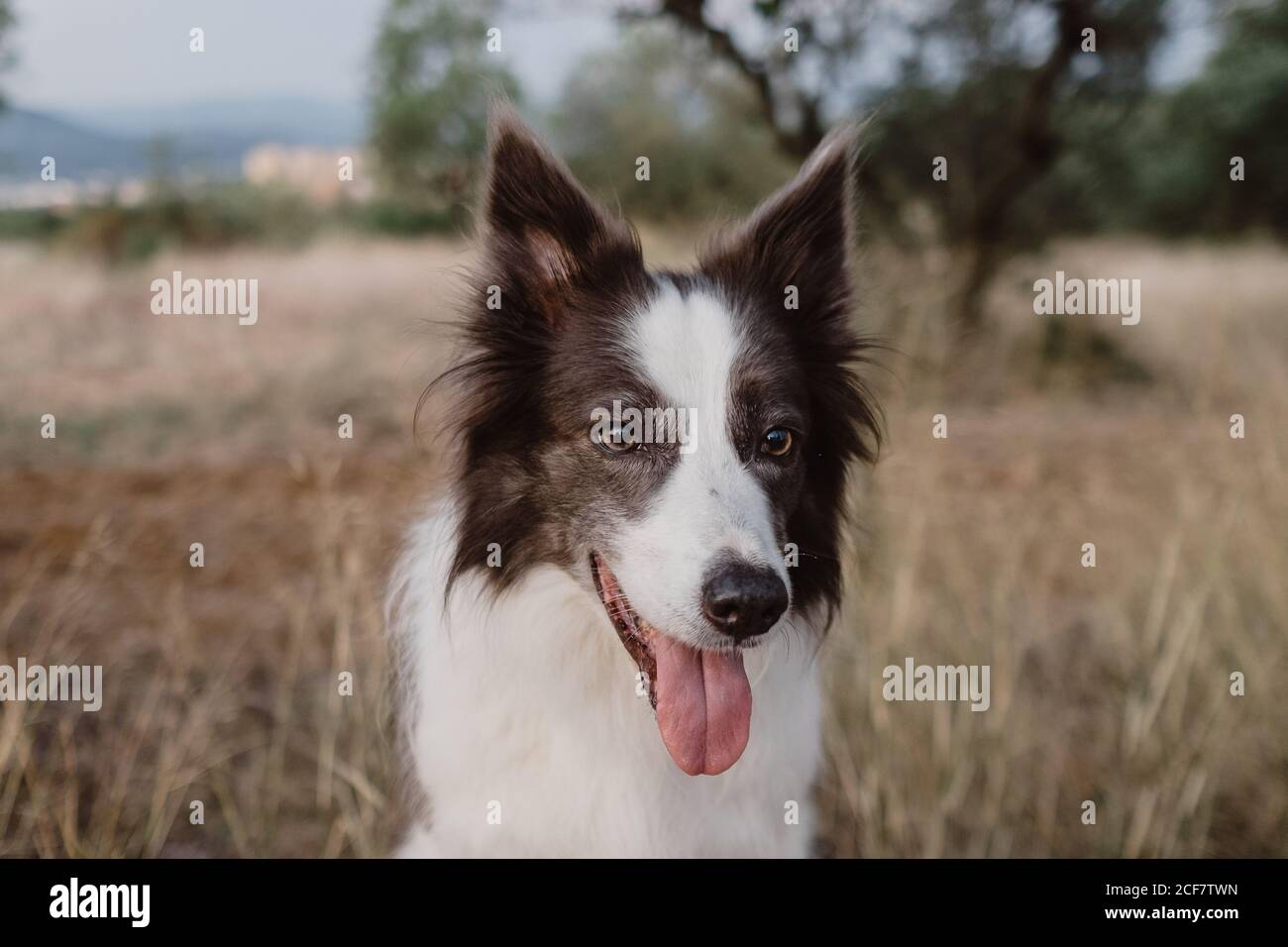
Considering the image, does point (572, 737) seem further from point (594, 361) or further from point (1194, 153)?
point (1194, 153)

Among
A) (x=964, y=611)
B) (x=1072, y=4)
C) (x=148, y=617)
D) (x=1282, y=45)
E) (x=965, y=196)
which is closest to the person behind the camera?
(x=964, y=611)

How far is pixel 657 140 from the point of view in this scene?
1105cm

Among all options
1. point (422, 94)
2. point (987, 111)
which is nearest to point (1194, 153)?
point (987, 111)

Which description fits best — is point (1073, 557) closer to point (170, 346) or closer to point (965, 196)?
point (965, 196)

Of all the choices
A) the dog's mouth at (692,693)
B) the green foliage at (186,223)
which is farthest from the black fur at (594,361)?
the green foliage at (186,223)

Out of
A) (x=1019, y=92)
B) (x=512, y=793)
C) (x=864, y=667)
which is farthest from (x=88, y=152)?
(x=1019, y=92)

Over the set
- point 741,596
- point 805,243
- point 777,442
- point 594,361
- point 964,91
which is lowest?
point 741,596

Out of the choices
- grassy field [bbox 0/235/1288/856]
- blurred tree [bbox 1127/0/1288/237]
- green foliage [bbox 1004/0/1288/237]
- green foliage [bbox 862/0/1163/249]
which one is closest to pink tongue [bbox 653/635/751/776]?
grassy field [bbox 0/235/1288/856]

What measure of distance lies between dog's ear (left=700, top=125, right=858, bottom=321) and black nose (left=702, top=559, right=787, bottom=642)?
3.18 ft

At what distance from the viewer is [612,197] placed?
3455 millimetres

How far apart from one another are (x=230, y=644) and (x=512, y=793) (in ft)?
9.12

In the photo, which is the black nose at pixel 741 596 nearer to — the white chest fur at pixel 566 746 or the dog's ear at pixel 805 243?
the white chest fur at pixel 566 746

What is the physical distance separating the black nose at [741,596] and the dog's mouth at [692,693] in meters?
0.25

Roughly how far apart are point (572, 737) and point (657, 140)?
29.4 ft
